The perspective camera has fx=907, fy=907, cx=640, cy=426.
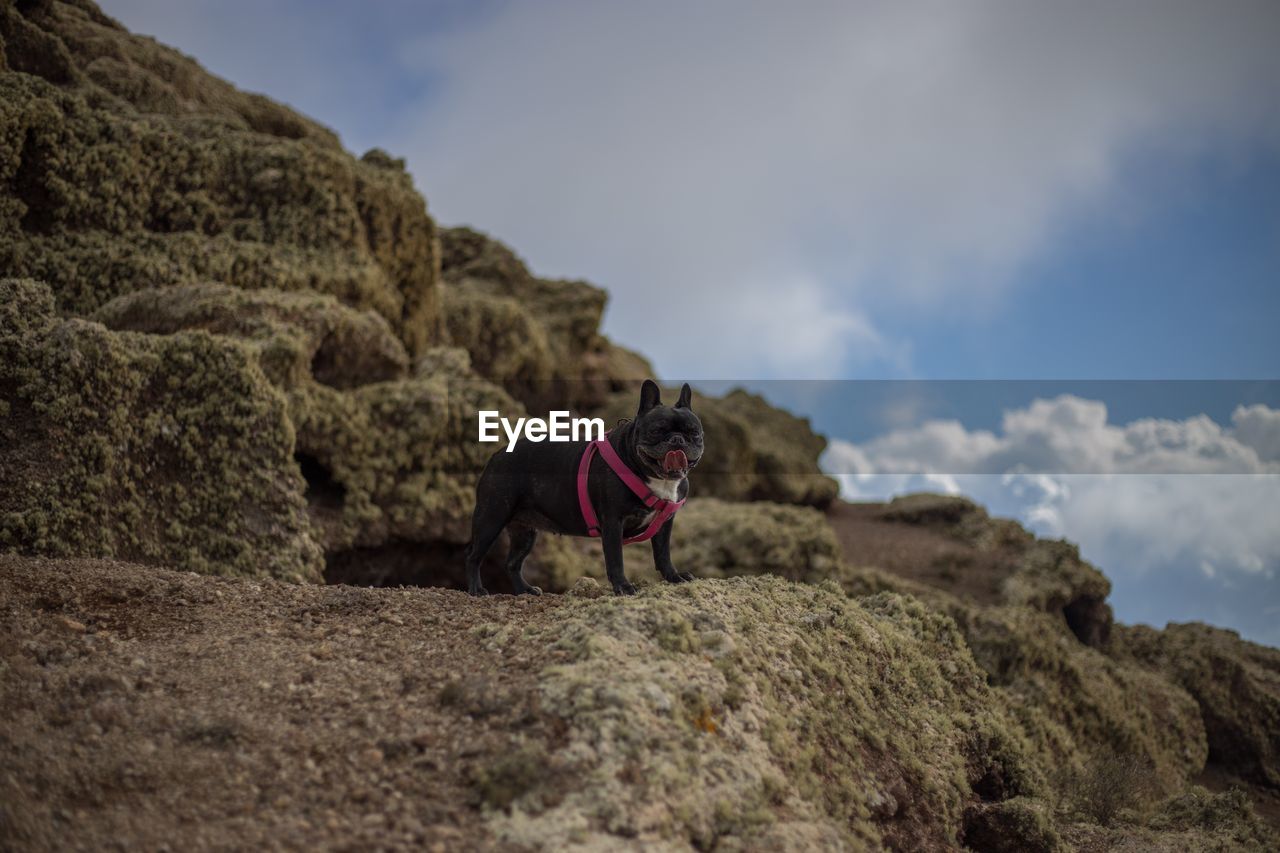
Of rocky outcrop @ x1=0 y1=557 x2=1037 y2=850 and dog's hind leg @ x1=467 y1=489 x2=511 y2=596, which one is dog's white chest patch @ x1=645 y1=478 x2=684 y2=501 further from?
dog's hind leg @ x1=467 y1=489 x2=511 y2=596

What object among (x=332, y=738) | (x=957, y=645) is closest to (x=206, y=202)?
(x=332, y=738)

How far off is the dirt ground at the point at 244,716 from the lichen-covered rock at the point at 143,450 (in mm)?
1512

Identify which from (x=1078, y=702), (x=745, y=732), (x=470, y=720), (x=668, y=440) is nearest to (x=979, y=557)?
(x=1078, y=702)

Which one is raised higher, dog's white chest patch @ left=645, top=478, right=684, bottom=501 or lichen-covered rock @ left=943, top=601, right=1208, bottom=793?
dog's white chest patch @ left=645, top=478, right=684, bottom=501

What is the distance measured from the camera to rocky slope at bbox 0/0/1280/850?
4727 millimetres

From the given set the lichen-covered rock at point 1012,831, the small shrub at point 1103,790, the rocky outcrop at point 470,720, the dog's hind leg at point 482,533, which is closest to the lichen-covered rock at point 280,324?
the rocky outcrop at point 470,720

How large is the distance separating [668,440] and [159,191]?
1045 centimetres

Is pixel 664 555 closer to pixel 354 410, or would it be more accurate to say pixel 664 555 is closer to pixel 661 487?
pixel 661 487

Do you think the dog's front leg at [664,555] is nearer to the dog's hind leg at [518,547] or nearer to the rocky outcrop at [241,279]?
the dog's hind leg at [518,547]

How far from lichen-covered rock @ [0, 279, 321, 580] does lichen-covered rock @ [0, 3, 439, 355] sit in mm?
2707

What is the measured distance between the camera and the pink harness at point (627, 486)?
6867 mm

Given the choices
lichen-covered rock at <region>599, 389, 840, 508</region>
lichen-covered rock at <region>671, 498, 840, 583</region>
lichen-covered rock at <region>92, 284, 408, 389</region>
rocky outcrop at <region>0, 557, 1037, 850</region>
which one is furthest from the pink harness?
lichen-covered rock at <region>599, 389, 840, 508</region>

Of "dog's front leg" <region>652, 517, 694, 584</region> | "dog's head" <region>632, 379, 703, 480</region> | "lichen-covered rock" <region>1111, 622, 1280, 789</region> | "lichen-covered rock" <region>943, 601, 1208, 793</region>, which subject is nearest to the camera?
"dog's head" <region>632, 379, 703, 480</region>

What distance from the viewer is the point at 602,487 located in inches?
275
